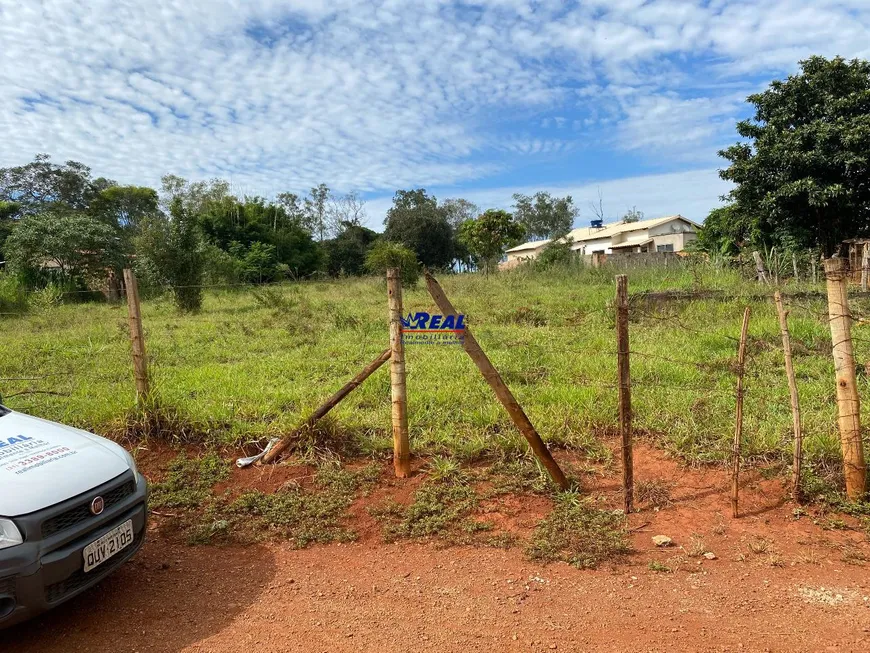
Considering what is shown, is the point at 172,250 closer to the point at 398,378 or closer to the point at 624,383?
the point at 398,378

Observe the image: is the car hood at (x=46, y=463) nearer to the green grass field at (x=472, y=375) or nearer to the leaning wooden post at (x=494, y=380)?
the green grass field at (x=472, y=375)

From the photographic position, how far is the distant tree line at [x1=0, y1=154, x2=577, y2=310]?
15.3 metres

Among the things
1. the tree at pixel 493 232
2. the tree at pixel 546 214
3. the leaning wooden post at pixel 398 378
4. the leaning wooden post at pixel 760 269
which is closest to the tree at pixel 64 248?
the tree at pixel 493 232

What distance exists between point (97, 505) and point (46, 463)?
293 millimetres

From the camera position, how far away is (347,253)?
37.6 meters

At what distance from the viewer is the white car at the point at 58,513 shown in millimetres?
2166

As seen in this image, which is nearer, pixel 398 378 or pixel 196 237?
pixel 398 378

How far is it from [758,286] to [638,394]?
24.5 feet

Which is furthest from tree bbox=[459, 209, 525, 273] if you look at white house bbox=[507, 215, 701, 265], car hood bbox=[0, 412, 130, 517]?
car hood bbox=[0, 412, 130, 517]

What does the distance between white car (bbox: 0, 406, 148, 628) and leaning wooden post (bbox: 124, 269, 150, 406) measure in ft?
5.11

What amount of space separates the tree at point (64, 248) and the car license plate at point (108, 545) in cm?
1929

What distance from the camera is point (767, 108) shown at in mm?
15602

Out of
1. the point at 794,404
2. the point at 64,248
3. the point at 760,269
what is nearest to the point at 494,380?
the point at 794,404

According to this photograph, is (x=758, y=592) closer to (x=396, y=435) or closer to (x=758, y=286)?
(x=396, y=435)
